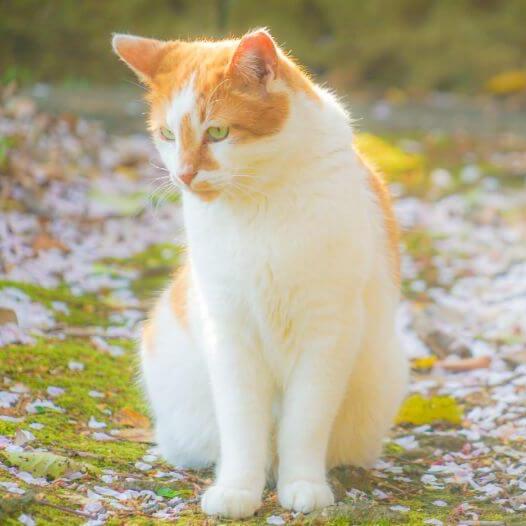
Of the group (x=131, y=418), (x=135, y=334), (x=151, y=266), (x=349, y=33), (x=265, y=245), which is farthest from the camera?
(x=349, y=33)

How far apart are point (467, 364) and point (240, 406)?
6.15 ft

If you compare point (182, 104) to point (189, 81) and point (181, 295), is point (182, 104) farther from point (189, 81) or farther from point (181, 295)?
point (181, 295)

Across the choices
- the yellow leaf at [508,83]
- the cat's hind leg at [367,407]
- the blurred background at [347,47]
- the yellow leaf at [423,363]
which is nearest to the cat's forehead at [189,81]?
the cat's hind leg at [367,407]

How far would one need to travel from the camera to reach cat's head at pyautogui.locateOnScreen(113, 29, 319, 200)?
8.59 feet

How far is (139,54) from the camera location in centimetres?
291

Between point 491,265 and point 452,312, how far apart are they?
3.33 feet

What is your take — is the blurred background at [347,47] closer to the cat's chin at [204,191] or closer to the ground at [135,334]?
the ground at [135,334]

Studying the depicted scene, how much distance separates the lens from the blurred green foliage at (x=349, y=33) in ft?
36.9

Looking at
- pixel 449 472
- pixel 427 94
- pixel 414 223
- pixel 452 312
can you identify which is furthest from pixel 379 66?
pixel 449 472

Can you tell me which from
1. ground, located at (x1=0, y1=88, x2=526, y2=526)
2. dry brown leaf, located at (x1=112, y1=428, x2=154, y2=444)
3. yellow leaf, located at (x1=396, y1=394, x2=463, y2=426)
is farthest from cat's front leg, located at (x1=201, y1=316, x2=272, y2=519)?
yellow leaf, located at (x1=396, y1=394, x2=463, y2=426)

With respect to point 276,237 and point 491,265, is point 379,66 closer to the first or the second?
point 491,265

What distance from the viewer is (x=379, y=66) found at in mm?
12125

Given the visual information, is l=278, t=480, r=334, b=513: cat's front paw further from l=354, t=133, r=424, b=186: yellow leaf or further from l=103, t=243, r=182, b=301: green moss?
l=354, t=133, r=424, b=186: yellow leaf

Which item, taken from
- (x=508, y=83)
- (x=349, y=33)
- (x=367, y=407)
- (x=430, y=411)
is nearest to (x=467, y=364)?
(x=430, y=411)
